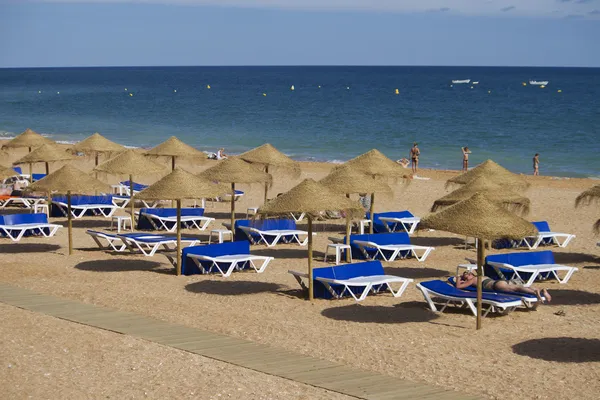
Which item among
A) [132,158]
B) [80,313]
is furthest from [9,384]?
[132,158]

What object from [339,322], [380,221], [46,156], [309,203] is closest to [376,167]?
[380,221]

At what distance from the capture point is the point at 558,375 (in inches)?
346

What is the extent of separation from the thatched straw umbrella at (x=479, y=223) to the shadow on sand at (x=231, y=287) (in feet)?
9.91

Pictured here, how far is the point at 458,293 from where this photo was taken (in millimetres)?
11359

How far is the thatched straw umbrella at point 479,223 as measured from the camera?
10.4 meters

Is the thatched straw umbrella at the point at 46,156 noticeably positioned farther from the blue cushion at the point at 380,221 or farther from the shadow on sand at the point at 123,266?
the blue cushion at the point at 380,221

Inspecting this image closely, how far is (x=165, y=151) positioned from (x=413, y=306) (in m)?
10.1

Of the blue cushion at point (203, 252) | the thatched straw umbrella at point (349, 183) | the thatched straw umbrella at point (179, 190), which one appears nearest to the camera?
the thatched straw umbrella at point (179, 190)

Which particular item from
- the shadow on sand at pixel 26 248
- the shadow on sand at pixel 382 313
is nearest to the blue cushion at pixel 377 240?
the shadow on sand at pixel 382 313

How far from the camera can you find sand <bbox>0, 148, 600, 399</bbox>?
8.69m

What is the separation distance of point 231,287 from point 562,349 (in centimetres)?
511

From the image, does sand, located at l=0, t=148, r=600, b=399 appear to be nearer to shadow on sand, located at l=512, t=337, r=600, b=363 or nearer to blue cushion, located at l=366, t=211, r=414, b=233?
shadow on sand, located at l=512, t=337, r=600, b=363

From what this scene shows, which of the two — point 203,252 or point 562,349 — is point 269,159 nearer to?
point 203,252

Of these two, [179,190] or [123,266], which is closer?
[179,190]
